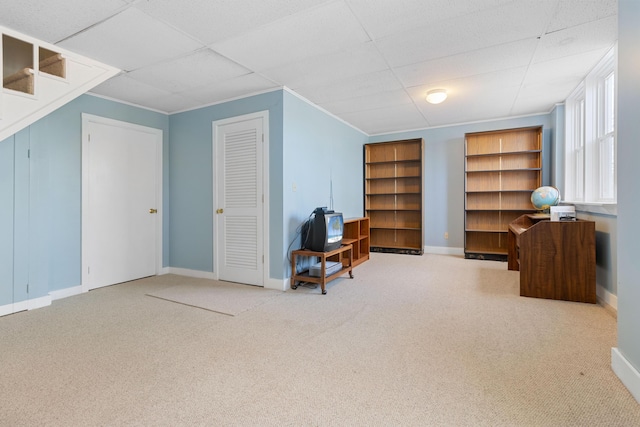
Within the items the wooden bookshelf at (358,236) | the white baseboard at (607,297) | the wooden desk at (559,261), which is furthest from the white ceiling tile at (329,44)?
the white baseboard at (607,297)

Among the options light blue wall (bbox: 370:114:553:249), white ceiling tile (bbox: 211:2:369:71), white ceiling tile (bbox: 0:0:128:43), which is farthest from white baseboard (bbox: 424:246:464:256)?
white ceiling tile (bbox: 0:0:128:43)

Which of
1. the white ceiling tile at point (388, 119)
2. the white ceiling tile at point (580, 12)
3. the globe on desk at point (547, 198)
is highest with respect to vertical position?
the white ceiling tile at point (388, 119)

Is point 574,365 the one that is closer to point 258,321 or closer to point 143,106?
point 258,321

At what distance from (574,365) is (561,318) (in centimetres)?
90

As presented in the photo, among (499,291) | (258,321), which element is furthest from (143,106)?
(499,291)

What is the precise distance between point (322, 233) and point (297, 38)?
1958 millimetres

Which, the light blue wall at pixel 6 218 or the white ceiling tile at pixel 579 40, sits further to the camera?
the light blue wall at pixel 6 218

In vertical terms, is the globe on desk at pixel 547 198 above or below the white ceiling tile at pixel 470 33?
below

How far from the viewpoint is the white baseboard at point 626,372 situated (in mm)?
1517

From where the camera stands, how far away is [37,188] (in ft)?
9.95

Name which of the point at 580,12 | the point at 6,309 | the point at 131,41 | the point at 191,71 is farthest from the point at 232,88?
the point at 580,12

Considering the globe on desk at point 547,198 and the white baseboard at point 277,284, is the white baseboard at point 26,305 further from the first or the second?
the globe on desk at point 547,198

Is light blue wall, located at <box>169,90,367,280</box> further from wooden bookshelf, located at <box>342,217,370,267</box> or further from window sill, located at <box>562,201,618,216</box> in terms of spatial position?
window sill, located at <box>562,201,618,216</box>

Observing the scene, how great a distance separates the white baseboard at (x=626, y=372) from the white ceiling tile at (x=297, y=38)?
271 centimetres
